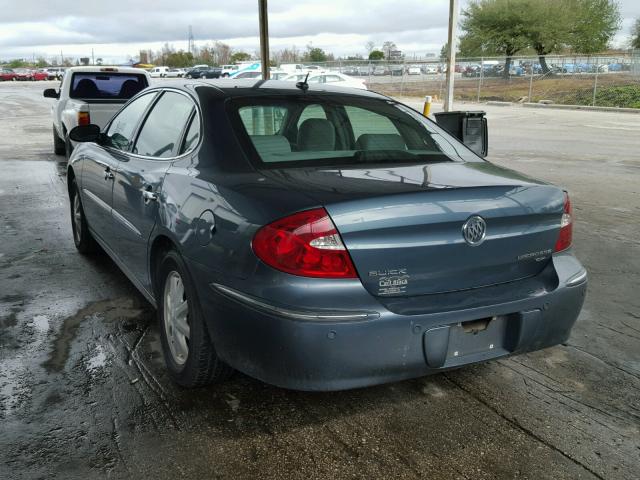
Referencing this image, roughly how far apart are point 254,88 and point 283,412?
6.15 feet

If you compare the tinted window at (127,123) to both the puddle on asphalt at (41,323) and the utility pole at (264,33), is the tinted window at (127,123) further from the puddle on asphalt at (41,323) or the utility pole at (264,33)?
the utility pole at (264,33)

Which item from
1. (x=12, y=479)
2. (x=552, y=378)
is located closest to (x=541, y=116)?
(x=552, y=378)

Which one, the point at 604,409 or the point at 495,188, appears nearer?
the point at 495,188

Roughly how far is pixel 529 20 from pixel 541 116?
24.0 metres

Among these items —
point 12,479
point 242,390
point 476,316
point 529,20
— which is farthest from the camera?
point 529,20

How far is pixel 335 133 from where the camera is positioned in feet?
12.3

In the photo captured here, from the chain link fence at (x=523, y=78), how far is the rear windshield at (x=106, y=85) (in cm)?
2207

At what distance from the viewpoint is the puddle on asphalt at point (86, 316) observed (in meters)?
3.83

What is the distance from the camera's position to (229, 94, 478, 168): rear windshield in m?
3.39

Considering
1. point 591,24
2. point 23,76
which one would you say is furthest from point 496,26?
point 23,76

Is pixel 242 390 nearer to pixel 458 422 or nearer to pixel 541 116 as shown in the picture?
pixel 458 422

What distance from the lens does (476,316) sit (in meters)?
2.87

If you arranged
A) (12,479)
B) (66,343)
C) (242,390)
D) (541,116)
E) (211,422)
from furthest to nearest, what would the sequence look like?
(541,116) < (66,343) < (242,390) < (211,422) < (12,479)

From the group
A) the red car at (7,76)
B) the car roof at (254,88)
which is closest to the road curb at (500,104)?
the car roof at (254,88)
